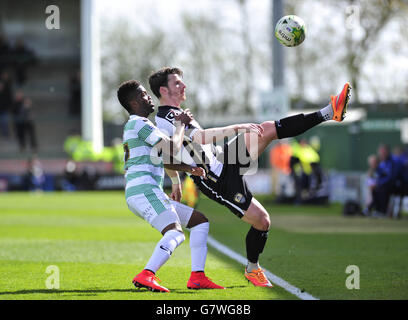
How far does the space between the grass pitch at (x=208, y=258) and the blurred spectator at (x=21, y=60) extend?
2337 centimetres

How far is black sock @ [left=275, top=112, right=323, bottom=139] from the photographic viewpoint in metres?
7.89

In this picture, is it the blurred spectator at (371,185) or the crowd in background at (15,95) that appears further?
the crowd in background at (15,95)

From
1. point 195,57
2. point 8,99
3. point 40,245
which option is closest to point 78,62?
point 8,99

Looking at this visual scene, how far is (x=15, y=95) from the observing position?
41531mm

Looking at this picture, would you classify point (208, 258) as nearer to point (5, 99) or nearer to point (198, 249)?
point (198, 249)

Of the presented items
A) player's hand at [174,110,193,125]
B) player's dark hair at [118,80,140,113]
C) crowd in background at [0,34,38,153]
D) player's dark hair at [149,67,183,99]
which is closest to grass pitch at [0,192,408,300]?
player's hand at [174,110,193,125]

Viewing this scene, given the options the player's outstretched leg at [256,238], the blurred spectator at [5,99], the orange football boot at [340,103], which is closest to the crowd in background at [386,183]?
the orange football boot at [340,103]

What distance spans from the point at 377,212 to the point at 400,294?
11.8 m

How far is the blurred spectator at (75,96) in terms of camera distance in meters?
41.1

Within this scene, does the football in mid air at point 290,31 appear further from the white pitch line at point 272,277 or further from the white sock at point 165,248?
the white sock at point 165,248

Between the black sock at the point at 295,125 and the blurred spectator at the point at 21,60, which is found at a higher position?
the blurred spectator at the point at 21,60

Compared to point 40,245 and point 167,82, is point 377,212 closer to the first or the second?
point 40,245

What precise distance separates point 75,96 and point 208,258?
1252 inches
